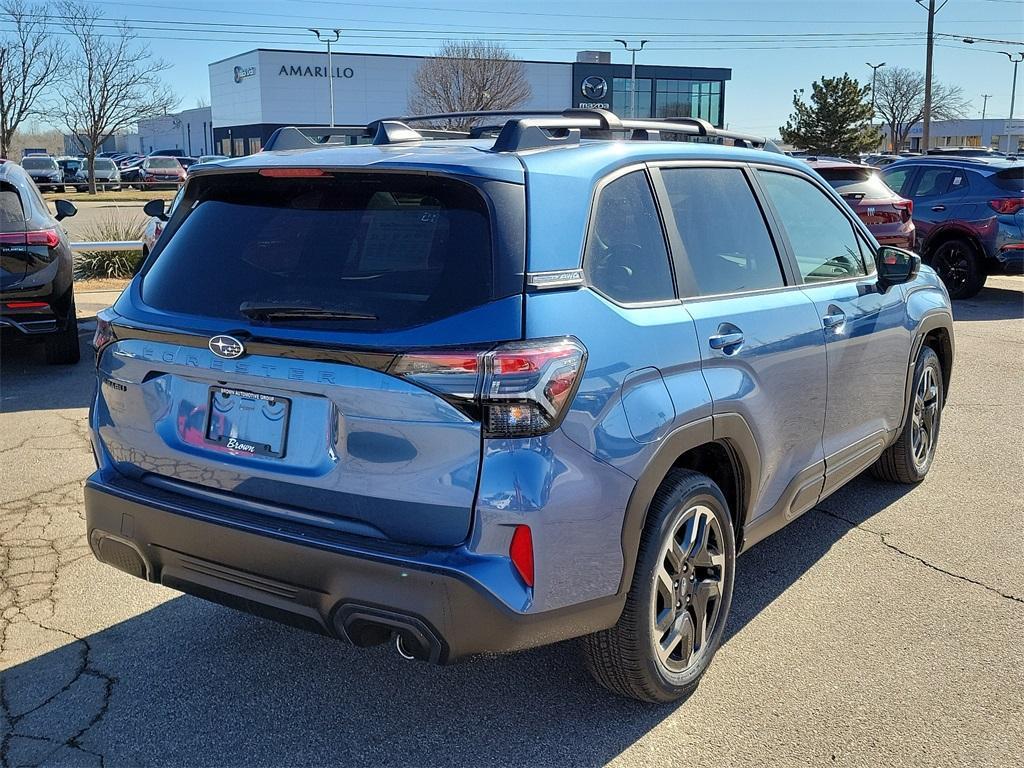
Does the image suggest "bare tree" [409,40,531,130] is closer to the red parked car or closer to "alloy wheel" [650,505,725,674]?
the red parked car

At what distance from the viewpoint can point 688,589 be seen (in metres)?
3.19

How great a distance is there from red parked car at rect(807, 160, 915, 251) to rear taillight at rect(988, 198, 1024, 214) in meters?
1.06

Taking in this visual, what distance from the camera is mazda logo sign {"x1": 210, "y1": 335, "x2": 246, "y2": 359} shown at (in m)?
2.73

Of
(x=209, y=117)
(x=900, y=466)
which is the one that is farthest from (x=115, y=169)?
(x=900, y=466)

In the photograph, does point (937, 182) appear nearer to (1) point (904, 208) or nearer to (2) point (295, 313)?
(1) point (904, 208)

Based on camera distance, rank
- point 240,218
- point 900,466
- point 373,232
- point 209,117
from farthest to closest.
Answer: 1. point 209,117
2. point 900,466
3. point 240,218
4. point 373,232

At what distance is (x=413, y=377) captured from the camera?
2506 mm

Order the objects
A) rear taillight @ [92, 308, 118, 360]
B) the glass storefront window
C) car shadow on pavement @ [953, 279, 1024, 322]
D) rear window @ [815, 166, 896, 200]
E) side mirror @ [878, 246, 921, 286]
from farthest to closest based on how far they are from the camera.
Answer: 1. the glass storefront window
2. rear window @ [815, 166, 896, 200]
3. car shadow on pavement @ [953, 279, 1024, 322]
4. side mirror @ [878, 246, 921, 286]
5. rear taillight @ [92, 308, 118, 360]

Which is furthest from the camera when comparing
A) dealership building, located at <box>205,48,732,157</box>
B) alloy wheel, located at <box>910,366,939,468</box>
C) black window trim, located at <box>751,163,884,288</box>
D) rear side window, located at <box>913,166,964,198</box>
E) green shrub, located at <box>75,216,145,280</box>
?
dealership building, located at <box>205,48,732,157</box>

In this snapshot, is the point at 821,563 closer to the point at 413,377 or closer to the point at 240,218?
the point at 413,377

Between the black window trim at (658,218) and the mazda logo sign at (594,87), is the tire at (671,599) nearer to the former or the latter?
the black window trim at (658,218)

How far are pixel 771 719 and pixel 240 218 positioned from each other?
7.70 feet

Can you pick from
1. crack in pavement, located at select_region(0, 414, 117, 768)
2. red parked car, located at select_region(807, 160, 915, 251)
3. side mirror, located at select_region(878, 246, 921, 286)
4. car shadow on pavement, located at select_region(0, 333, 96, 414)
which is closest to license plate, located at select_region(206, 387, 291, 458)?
crack in pavement, located at select_region(0, 414, 117, 768)

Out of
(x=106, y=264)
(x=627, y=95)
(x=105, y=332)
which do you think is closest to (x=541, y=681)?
(x=105, y=332)
